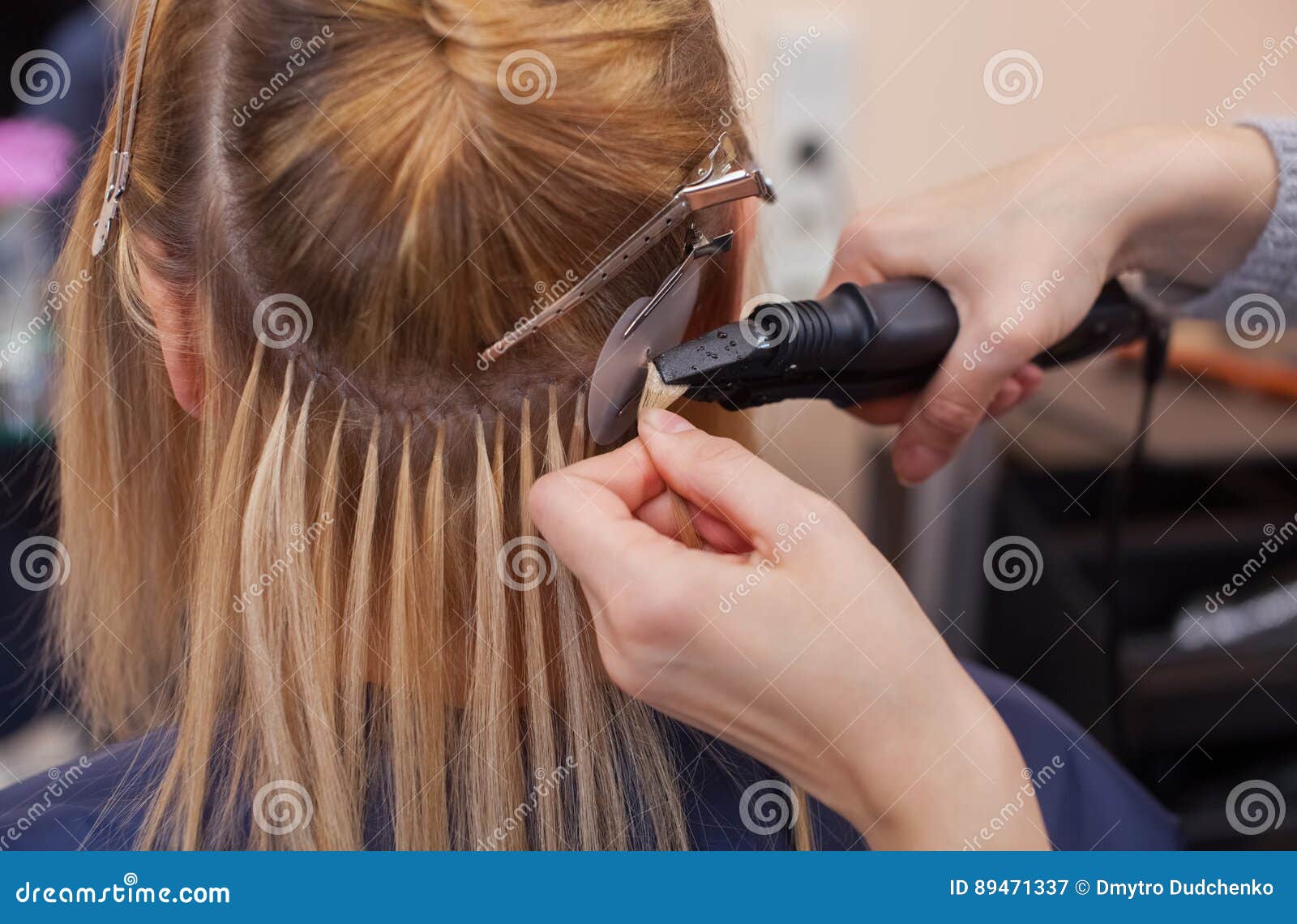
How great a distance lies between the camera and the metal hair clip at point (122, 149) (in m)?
0.54

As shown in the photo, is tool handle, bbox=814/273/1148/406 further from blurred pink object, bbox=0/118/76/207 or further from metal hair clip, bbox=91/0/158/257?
blurred pink object, bbox=0/118/76/207

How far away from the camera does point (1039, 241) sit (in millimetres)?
708

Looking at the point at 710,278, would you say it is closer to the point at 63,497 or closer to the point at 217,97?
the point at 217,97

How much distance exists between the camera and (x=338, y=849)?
569 mm

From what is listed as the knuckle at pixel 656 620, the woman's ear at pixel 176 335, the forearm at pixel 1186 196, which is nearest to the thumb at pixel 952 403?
the forearm at pixel 1186 196

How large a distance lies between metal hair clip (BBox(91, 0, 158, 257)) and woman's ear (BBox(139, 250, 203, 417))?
40 millimetres

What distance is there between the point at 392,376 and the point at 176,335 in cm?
17

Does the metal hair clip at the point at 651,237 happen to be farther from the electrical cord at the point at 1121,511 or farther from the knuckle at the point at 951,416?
the electrical cord at the point at 1121,511

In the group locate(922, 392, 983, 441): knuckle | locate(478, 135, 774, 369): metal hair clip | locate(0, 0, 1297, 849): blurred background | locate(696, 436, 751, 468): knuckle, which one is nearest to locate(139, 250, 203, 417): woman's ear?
locate(478, 135, 774, 369): metal hair clip

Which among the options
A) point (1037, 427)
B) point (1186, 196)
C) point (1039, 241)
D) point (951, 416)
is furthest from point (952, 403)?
point (1037, 427)

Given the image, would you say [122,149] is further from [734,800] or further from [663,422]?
[734,800]

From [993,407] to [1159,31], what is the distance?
0.88m

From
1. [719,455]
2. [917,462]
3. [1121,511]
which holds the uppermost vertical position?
[719,455]

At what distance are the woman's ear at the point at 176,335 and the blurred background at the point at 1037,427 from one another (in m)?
0.44
